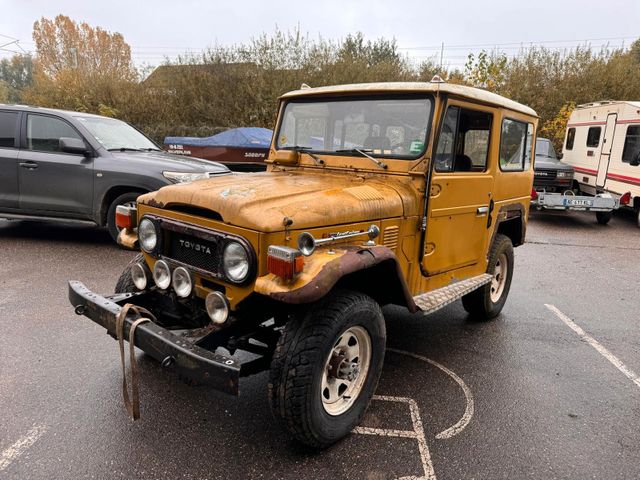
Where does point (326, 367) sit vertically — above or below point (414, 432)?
above

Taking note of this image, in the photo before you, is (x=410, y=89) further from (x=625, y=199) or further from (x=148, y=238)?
(x=625, y=199)

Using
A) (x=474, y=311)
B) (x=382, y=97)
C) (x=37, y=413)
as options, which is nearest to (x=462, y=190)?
(x=382, y=97)

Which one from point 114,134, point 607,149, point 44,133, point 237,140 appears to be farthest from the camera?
point 237,140

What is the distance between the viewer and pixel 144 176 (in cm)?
633

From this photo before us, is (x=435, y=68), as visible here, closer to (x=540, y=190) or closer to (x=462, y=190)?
(x=540, y=190)

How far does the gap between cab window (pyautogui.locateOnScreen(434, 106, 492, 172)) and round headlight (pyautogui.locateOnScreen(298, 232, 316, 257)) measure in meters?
1.43

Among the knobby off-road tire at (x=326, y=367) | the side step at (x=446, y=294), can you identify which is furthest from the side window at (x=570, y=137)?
the knobby off-road tire at (x=326, y=367)

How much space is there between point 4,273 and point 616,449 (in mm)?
6304

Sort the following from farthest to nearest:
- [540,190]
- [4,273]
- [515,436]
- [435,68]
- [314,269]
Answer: [435,68]
[540,190]
[4,273]
[515,436]
[314,269]

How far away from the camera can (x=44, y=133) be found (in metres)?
6.63

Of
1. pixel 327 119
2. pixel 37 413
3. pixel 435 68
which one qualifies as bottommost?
pixel 37 413

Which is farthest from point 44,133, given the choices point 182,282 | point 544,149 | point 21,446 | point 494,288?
point 544,149

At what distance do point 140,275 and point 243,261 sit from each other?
1075 millimetres

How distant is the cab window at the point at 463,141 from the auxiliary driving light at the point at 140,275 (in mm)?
2235
